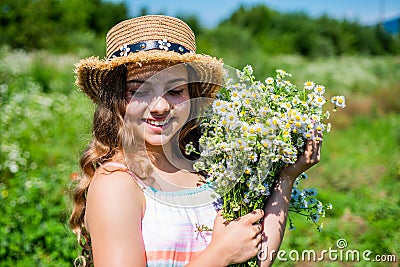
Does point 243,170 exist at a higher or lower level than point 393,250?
lower

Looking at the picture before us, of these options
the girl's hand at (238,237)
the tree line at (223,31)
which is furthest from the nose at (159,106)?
the tree line at (223,31)

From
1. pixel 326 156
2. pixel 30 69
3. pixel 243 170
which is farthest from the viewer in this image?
pixel 30 69

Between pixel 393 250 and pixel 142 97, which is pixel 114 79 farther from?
pixel 393 250

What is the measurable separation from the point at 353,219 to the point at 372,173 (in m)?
1.96

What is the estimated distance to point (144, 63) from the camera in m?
1.75

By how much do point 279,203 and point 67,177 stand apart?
3.56 meters

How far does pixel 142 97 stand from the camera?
172cm

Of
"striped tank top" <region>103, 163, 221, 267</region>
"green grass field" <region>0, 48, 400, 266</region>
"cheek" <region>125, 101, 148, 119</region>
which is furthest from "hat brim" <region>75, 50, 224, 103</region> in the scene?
"striped tank top" <region>103, 163, 221, 267</region>

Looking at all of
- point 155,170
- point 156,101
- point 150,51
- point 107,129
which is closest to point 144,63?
point 150,51

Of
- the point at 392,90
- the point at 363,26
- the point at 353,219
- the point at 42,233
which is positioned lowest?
the point at 42,233

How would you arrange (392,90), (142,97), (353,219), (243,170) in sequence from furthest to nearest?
(392,90)
(353,219)
(142,97)
(243,170)

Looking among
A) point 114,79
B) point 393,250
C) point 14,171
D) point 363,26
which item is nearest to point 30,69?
point 14,171

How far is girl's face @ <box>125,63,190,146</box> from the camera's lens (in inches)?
67.3

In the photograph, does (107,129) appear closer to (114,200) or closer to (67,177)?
(114,200)
